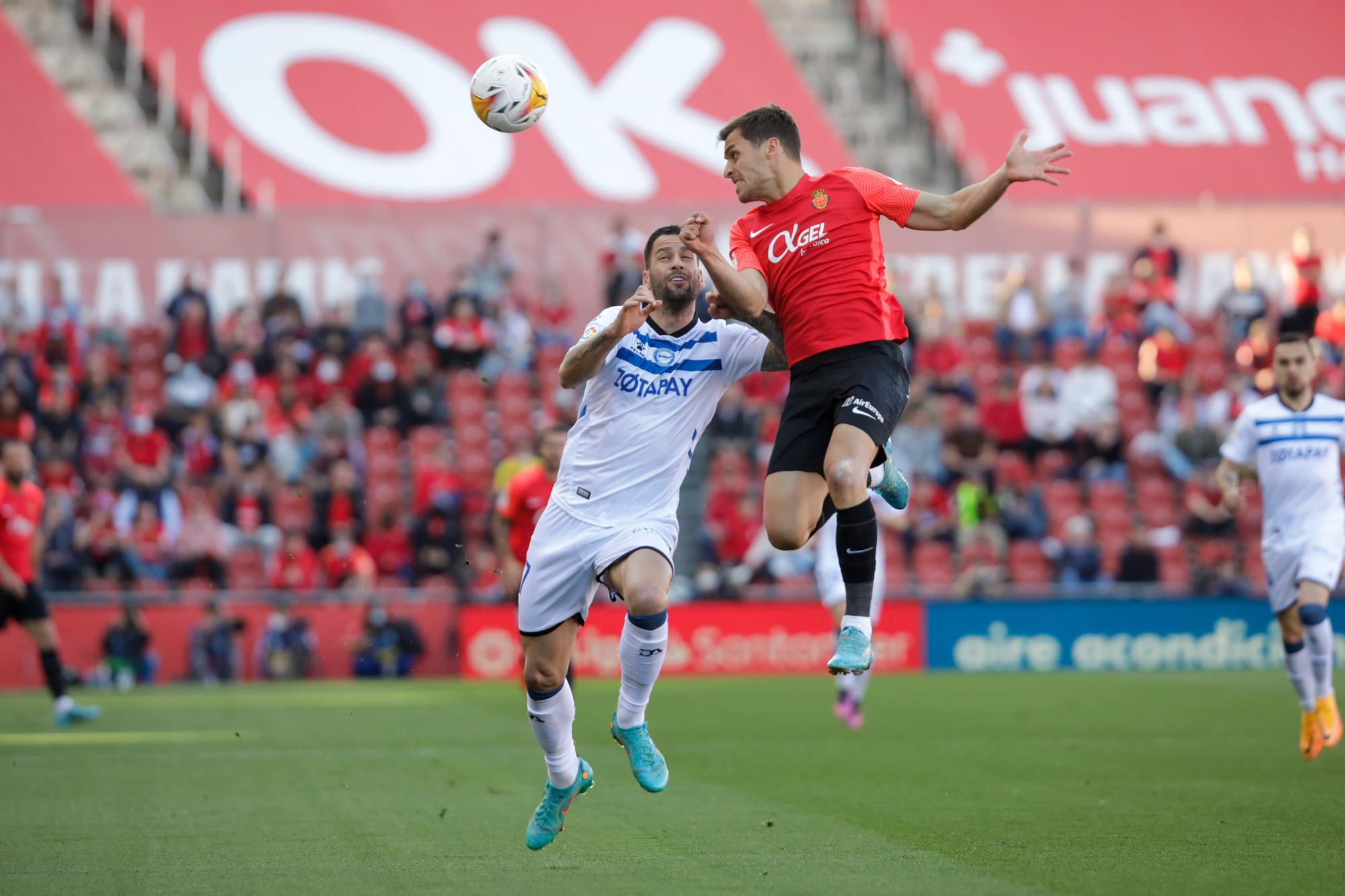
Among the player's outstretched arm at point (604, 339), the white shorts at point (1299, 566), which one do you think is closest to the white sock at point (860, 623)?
the player's outstretched arm at point (604, 339)

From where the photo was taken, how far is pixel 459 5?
29594mm

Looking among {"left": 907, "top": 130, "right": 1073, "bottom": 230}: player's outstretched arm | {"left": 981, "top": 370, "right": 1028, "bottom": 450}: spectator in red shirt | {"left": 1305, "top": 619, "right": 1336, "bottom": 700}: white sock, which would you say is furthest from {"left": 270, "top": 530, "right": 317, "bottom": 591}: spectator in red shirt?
{"left": 907, "top": 130, "right": 1073, "bottom": 230}: player's outstretched arm

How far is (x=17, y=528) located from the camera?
14.7 meters

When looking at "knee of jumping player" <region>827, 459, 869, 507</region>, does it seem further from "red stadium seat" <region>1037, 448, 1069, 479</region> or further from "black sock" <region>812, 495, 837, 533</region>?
"red stadium seat" <region>1037, 448, 1069, 479</region>

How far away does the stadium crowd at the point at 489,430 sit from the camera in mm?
21234

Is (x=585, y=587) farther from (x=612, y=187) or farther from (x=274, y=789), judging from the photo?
(x=612, y=187)

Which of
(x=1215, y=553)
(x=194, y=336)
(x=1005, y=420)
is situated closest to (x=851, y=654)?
(x=1215, y=553)

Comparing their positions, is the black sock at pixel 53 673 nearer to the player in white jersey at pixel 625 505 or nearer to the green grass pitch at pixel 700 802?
the green grass pitch at pixel 700 802

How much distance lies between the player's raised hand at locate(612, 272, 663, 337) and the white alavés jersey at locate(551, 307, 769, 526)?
357 mm

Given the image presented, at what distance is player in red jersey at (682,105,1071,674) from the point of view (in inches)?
326

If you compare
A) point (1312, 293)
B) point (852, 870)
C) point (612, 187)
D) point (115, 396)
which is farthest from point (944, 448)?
point (852, 870)

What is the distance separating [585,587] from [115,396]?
16.4m

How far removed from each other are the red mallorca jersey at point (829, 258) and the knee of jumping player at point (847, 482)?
0.66m

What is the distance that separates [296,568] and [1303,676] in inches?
503
